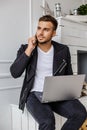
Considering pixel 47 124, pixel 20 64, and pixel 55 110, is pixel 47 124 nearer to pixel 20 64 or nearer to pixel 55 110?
pixel 55 110

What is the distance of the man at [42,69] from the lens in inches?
65.9

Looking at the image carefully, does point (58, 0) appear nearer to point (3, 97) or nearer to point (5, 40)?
point (5, 40)

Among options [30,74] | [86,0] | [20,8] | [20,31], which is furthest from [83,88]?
[86,0]

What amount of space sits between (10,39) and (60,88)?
82 cm

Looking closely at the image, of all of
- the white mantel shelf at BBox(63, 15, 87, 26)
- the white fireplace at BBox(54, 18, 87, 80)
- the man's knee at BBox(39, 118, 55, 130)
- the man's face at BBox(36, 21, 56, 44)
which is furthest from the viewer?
the white mantel shelf at BBox(63, 15, 87, 26)

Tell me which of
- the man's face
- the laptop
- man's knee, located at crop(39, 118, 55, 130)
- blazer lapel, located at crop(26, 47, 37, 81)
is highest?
the man's face

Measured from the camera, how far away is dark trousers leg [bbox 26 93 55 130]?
1552 millimetres

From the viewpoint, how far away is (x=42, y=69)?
73.4 inches

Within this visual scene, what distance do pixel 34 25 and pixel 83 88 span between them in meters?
0.87

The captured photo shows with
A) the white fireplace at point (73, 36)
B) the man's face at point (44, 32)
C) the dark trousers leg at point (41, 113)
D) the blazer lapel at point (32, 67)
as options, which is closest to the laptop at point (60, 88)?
the dark trousers leg at point (41, 113)

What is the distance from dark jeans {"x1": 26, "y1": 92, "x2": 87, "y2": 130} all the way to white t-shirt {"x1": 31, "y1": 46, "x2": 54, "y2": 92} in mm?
85

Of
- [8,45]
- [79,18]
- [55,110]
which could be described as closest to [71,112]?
[55,110]

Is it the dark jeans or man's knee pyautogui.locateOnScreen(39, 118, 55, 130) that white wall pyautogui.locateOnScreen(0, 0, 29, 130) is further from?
man's knee pyautogui.locateOnScreen(39, 118, 55, 130)

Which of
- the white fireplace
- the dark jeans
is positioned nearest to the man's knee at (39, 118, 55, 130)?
the dark jeans
